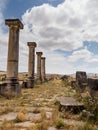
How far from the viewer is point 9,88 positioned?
14.2 meters

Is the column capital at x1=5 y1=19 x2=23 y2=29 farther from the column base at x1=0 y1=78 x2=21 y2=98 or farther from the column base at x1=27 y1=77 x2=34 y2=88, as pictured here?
the column base at x1=27 y1=77 x2=34 y2=88

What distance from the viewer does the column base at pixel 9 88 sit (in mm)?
14038

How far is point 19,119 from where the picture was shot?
7078 mm

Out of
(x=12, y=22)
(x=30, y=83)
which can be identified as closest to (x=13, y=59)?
(x=12, y=22)

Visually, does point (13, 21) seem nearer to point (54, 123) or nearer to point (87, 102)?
point (87, 102)

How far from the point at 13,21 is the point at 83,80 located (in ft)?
20.5

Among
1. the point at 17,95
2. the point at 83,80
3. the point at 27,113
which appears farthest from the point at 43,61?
the point at 27,113

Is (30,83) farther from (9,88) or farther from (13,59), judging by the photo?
(9,88)

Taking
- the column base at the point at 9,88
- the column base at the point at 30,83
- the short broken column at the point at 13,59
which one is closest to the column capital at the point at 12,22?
the short broken column at the point at 13,59

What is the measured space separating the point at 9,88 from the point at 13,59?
186cm

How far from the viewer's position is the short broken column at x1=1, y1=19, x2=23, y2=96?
14.4 metres

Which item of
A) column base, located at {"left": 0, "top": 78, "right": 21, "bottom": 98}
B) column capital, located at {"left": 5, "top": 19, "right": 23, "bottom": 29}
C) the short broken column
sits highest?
column capital, located at {"left": 5, "top": 19, "right": 23, "bottom": 29}

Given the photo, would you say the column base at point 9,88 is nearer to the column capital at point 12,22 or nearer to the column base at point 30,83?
the column capital at point 12,22

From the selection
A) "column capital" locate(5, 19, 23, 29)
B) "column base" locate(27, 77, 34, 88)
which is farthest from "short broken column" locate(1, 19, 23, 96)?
"column base" locate(27, 77, 34, 88)
